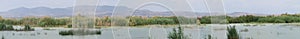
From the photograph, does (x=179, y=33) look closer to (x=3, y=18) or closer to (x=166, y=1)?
(x=166, y=1)

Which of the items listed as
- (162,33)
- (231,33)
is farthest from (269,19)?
(231,33)

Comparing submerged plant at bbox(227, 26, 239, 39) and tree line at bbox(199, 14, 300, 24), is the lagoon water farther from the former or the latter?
submerged plant at bbox(227, 26, 239, 39)

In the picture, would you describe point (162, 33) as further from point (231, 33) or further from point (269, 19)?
point (269, 19)

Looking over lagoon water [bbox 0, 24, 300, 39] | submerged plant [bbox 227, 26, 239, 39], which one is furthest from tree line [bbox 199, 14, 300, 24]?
submerged plant [bbox 227, 26, 239, 39]

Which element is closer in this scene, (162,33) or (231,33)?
(231,33)

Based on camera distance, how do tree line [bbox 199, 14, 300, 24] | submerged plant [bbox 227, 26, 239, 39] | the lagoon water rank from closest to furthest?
the lagoon water
submerged plant [bbox 227, 26, 239, 39]
tree line [bbox 199, 14, 300, 24]

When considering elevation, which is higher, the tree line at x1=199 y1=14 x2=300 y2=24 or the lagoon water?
the tree line at x1=199 y1=14 x2=300 y2=24

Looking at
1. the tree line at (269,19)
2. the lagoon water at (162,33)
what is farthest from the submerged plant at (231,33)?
the tree line at (269,19)

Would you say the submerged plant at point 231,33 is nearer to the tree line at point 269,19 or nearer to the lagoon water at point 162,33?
the lagoon water at point 162,33

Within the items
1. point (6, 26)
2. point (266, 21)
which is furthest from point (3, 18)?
point (266, 21)

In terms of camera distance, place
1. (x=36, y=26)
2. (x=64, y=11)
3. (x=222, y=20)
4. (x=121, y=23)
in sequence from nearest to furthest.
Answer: (x=222, y=20) → (x=121, y=23) → (x=64, y=11) → (x=36, y=26)

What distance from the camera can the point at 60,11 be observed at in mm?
9406

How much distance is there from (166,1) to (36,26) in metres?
6.47

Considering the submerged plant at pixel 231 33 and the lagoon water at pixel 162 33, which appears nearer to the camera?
the lagoon water at pixel 162 33
